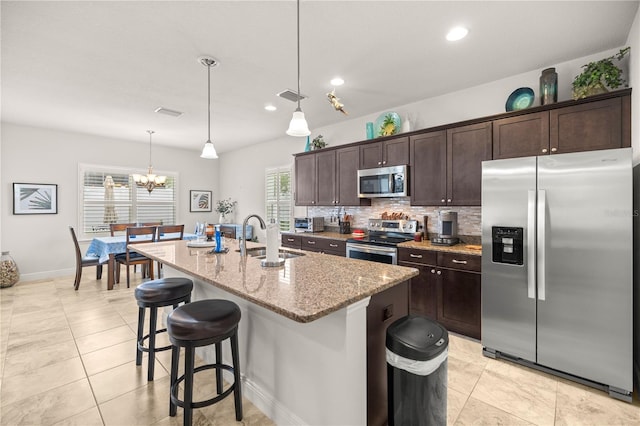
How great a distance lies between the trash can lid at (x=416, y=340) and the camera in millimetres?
1414

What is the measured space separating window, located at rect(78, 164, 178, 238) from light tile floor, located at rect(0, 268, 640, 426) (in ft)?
10.2

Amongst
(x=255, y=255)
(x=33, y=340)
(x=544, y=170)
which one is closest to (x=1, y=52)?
(x=33, y=340)

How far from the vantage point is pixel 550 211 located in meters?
2.27

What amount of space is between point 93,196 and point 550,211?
7286mm

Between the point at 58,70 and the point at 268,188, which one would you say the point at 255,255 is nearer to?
the point at 58,70

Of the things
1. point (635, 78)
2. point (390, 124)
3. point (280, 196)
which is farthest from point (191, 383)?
point (280, 196)

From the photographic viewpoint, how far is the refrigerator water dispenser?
2.40m

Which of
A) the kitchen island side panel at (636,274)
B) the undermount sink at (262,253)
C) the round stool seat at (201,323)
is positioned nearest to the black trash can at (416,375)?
the round stool seat at (201,323)

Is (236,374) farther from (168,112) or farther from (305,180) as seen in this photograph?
(168,112)

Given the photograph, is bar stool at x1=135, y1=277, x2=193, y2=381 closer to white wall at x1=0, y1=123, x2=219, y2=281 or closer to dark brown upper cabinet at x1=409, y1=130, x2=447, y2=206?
dark brown upper cabinet at x1=409, y1=130, x2=447, y2=206

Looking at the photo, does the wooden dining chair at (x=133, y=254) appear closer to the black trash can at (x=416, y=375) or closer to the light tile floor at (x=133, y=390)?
the light tile floor at (x=133, y=390)

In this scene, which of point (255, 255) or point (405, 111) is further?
point (405, 111)

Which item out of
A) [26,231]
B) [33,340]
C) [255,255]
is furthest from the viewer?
[26,231]

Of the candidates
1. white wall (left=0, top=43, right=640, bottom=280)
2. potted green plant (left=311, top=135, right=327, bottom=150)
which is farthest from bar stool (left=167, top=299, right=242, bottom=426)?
potted green plant (left=311, top=135, right=327, bottom=150)
